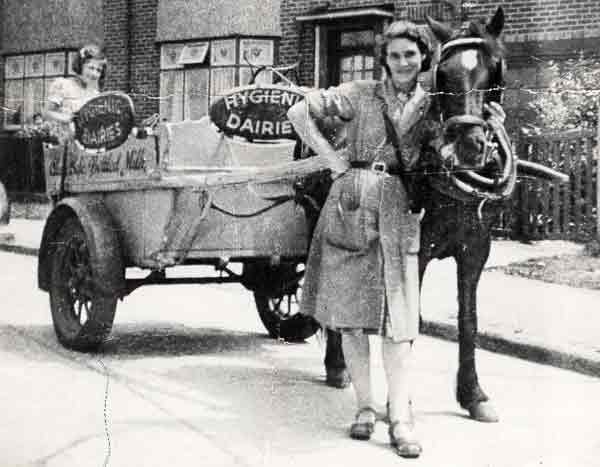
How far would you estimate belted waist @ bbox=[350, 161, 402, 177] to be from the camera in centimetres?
453

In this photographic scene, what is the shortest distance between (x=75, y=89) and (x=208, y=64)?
10.1m

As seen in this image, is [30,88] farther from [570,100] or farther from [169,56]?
[570,100]

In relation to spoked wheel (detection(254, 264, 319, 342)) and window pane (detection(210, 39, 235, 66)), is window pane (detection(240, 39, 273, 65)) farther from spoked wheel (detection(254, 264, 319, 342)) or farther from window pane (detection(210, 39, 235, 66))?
spoked wheel (detection(254, 264, 319, 342))

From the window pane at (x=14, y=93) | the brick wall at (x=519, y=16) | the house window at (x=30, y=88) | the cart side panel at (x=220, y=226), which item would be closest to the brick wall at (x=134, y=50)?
the house window at (x=30, y=88)

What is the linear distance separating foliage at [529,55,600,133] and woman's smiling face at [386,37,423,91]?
5.92 meters

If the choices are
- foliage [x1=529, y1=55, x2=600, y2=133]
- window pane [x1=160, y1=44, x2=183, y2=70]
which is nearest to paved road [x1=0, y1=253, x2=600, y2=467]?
foliage [x1=529, y1=55, x2=600, y2=133]

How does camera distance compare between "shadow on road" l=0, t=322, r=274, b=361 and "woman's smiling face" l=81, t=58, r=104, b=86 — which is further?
"woman's smiling face" l=81, t=58, r=104, b=86

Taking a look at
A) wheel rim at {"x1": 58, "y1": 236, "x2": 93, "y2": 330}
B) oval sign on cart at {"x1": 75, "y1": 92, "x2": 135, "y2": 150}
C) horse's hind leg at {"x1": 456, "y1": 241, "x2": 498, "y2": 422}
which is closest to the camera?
horse's hind leg at {"x1": 456, "y1": 241, "x2": 498, "y2": 422}

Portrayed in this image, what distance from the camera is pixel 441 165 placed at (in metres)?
4.40

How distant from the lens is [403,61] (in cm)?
452

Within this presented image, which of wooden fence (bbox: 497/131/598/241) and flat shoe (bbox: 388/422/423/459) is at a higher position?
wooden fence (bbox: 497/131/598/241)

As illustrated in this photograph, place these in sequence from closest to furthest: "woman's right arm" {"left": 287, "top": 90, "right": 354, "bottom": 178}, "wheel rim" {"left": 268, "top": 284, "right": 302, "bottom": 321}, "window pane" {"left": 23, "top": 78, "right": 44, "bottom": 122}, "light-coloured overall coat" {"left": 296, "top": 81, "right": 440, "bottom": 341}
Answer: "light-coloured overall coat" {"left": 296, "top": 81, "right": 440, "bottom": 341} → "woman's right arm" {"left": 287, "top": 90, "right": 354, "bottom": 178} → "wheel rim" {"left": 268, "top": 284, "right": 302, "bottom": 321} → "window pane" {"left": 23, "top": 78, "right": 44, "bottom": 122}

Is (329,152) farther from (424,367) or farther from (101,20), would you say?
(101,20)

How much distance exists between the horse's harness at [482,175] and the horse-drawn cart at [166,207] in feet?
4.86
